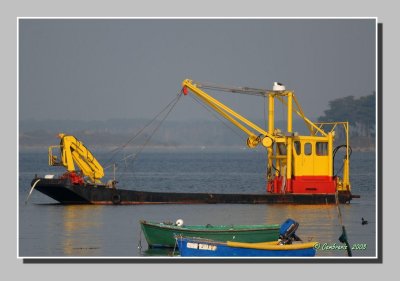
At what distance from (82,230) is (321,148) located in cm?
1260

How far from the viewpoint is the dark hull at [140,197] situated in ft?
170

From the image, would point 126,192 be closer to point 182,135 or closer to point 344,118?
point 344,118

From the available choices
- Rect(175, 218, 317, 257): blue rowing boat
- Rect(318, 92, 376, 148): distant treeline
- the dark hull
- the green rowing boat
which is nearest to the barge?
the dark hull

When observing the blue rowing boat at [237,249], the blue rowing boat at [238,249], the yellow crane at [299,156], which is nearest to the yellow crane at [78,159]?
the yellow crane at [299,156]

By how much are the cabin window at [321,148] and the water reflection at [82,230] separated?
8.95 metres

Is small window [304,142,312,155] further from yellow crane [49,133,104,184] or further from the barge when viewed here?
yellow crane [49,133,104,184]

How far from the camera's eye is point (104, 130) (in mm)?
87688

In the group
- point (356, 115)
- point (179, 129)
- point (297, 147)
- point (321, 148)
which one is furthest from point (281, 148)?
point (179, 129)

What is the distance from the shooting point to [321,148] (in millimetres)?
52375

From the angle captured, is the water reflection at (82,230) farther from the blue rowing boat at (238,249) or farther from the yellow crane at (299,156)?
the yellow crane at (299,156)

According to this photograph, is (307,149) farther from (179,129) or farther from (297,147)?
(179,129)

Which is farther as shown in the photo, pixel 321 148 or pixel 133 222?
pixel 321 148

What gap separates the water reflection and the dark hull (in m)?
0.67

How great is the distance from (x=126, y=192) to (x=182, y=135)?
48.7 meters
